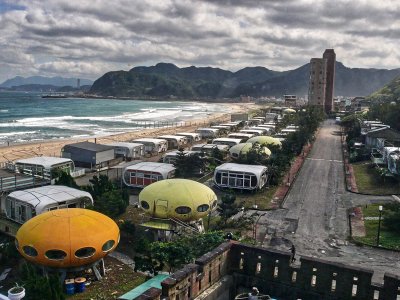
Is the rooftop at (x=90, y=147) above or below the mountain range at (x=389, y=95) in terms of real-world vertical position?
below

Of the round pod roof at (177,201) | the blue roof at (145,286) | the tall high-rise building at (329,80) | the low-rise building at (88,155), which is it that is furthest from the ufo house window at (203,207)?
→ the tall high-rise building at (329,80)

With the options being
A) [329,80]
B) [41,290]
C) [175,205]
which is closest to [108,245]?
[41,290]

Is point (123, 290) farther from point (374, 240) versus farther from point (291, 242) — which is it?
point (374, 240)

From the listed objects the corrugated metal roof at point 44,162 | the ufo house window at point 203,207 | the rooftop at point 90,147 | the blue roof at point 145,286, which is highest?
the rooftop at point 90,147

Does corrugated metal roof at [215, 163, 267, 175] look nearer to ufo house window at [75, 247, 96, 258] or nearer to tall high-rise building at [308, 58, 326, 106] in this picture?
ufo house window at [75, 247, 96, 258]

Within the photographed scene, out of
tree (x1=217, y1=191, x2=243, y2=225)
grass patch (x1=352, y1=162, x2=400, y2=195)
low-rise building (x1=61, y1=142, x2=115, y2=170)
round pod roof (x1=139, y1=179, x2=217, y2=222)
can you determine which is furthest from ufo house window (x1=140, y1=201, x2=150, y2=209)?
low-rise building (x1=61, y1=142, x2=115, y2=170)

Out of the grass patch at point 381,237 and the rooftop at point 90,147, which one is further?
the rooftop at point 90,147

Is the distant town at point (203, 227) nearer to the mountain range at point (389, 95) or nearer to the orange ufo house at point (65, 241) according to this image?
the orange ufo house at point (65, 241)

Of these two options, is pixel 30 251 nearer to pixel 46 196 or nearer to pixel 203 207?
pixel 46 196
